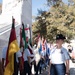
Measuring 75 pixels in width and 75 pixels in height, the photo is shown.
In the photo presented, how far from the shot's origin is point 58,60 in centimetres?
736

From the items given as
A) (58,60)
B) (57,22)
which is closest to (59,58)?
(58,60)

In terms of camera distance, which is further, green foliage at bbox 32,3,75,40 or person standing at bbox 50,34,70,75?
green foliage at bbox 32,3,75,40

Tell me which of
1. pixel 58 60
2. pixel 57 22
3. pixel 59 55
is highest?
pixel 57 22

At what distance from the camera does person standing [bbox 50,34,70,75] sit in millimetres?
7281

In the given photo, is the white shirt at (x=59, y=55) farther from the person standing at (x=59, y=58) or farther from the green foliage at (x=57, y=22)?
the green foliage at (x=57, y=22)

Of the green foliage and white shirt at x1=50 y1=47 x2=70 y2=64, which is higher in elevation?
the green foliage

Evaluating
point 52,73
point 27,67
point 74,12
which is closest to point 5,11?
point 27,67

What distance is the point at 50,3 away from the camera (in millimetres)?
33281

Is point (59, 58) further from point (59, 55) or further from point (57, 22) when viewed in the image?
point (57, 22)

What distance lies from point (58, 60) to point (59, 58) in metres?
0.06

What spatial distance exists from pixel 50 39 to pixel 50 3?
453cm

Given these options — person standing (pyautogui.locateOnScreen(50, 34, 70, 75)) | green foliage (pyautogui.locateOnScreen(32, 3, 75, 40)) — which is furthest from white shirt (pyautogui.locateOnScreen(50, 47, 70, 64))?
green foliage (pyautogui.locateOnScreen(32, 3, 75, 40))

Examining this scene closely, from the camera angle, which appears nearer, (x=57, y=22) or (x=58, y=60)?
(x=58, y=60)

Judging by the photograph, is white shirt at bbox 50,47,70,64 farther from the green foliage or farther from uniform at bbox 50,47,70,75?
the green foliage
